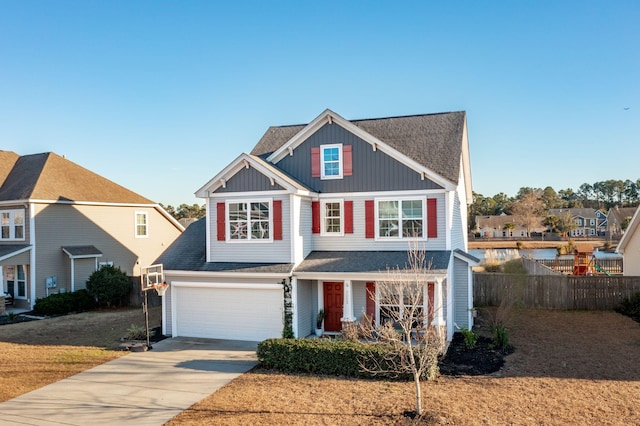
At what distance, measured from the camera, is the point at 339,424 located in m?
8.73

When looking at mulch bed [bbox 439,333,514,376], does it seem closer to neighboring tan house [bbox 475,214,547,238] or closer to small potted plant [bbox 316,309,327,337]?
small potted plant [bbox 316,309,327,337]

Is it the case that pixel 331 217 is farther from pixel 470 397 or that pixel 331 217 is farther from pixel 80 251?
pixel 80 251

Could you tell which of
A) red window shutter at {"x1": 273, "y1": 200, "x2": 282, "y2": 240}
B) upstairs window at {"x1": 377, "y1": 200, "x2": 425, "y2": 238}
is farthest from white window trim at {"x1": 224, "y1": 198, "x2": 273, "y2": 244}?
upstairs window at {"x1": 377, "y1": 200, "x2": 425, "y2": 238}

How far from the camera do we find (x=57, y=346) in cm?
1552

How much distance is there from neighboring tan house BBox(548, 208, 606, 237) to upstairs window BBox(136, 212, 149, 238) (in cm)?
8169

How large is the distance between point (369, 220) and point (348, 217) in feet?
2.68

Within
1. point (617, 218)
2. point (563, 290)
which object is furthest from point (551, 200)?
point (563, 290)

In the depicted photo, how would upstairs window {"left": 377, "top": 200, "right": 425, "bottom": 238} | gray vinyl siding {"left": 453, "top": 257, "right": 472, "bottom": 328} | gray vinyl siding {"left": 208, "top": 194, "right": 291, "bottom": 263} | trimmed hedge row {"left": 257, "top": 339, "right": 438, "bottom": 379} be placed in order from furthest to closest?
gray vinyl siding {"left": 453, "top": 257, "right": 472, "bottom": 328}
upstairs window {"left": 377, "top": 200, "right": 425, "bottom": 238}
gray vinyl siding {"left": 208, "top": 194, "right": 291, "bottom": 263}
trimmed hedge row {"left": 257, "top": 339, "right": 438, "bottom": 379}

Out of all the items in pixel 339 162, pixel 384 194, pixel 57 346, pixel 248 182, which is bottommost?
pixel 57 346

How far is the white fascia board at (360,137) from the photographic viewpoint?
1602 centimetres

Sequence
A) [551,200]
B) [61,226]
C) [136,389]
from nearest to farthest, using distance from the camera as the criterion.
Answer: [136,389], [61,226], [551,200]

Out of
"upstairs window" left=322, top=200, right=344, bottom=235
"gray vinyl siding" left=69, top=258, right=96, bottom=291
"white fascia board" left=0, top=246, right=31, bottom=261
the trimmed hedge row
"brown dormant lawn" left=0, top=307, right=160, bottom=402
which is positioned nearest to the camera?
the trimmed hedge row

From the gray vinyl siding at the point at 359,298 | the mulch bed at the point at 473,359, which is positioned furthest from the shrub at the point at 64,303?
the mulch bed at the point at 473,359

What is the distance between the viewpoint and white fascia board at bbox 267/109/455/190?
16016 mm
